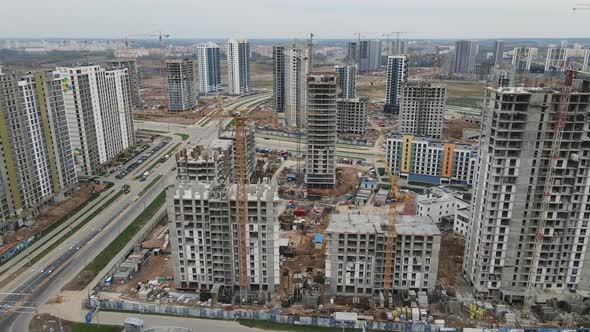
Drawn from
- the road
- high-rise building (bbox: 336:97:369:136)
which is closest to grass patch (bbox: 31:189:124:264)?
the road

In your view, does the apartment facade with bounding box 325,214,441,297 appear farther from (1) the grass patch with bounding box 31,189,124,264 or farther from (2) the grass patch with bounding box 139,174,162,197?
(2) the grass patch with bounding box 139,174,162,197

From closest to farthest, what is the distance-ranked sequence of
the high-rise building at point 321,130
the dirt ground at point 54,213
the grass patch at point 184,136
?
1. the dirt ground at point 54,213
2. the high-rise building at point 321,130
3. the grass patch at point 184,136

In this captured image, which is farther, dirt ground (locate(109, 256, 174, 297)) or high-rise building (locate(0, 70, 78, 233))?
high-rise building (locate(0, 70, 78, 233))

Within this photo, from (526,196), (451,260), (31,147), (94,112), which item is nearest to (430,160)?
(451,260)

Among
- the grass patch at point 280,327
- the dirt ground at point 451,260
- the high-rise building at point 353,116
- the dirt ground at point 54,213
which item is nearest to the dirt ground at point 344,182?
the dirt ground at point 451,260

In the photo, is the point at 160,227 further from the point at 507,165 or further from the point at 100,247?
the point at 507,165

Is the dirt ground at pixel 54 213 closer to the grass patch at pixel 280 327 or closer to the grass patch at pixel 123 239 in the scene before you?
the grass patch at pixel 123 239
